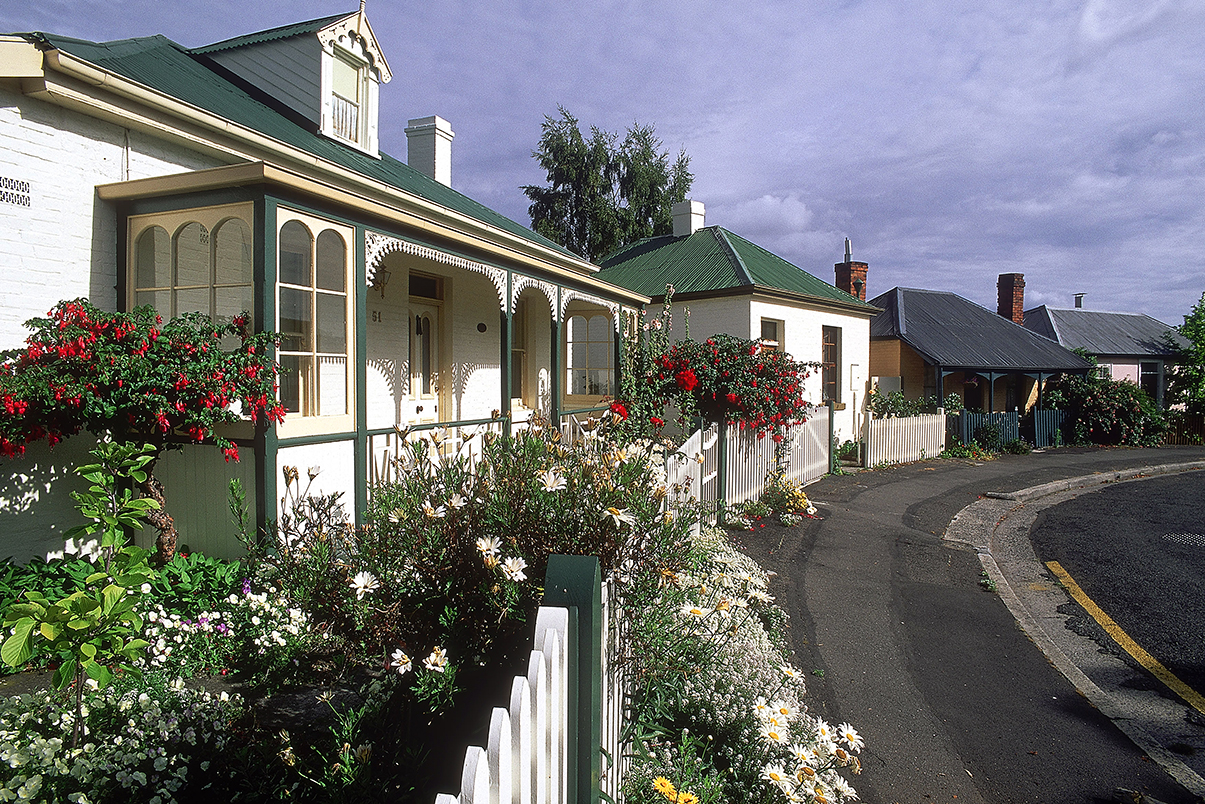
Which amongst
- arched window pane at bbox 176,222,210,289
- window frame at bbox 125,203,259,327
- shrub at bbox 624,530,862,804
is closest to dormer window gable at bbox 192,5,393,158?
arched window pane at bbox 176,222,210,289

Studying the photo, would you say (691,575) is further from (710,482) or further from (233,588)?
(710,482)

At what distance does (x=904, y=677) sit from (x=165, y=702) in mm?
4784

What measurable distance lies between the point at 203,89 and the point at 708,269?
39.3ft

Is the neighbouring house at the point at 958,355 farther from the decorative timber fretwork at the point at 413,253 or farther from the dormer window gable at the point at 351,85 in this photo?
the dormer window gable at the point at 351,85

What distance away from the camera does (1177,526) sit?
1051 cm

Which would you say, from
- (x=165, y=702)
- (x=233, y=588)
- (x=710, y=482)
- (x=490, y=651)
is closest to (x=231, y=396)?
(x=233, y=588)

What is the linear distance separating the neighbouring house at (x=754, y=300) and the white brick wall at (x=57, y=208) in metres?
10.6

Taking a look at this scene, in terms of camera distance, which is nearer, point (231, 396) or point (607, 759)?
point (607, 759)

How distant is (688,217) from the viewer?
67.4 ft

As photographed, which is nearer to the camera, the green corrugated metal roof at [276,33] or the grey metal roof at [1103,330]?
the green corrugated metal roof at [276,33]

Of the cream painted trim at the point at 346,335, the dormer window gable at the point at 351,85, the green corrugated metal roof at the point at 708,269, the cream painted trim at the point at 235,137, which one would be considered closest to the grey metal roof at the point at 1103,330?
the green corrugated metal roof at the point at 708,269

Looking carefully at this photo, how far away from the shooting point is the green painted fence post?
2197 millimetres

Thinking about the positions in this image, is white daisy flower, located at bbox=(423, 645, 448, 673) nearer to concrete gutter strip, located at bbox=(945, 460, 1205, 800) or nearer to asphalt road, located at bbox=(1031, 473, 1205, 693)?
concrete gutter strip, located at bbox=(945, 460, 1205, 800)

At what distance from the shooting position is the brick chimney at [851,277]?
2408cm
